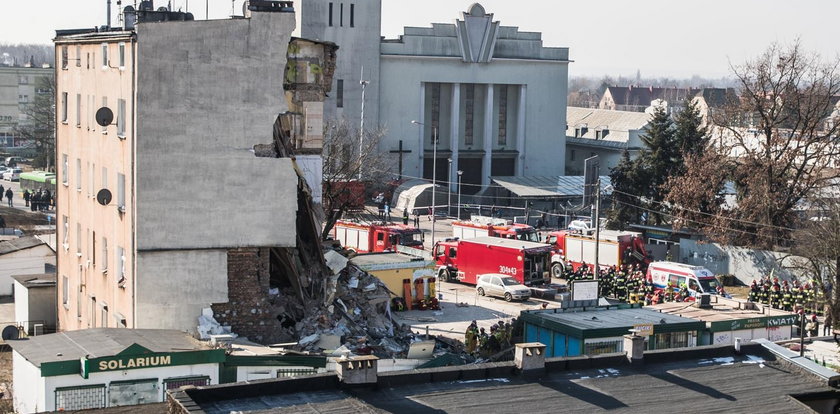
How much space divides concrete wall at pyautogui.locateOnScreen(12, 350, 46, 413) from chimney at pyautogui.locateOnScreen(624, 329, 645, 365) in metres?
9.46

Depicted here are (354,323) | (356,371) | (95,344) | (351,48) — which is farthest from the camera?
(351,48)

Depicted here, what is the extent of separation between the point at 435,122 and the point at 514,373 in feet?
186

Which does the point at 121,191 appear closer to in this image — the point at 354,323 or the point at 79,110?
the point at 79,110

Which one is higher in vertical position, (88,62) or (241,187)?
(88,62)

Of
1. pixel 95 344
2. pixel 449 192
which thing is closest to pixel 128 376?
pixel 95 344

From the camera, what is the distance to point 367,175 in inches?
2028

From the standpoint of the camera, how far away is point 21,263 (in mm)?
37125

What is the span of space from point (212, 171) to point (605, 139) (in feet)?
204

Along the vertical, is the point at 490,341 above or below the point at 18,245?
below

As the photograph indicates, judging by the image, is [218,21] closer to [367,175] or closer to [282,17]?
[282,17]

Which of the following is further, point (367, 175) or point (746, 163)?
point (367, 175)

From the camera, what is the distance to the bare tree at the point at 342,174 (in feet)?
140

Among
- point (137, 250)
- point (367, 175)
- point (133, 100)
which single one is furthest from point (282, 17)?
point (367, 175)

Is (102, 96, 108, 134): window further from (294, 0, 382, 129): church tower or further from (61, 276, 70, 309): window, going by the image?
(294, 0, 382, 129): church tower
